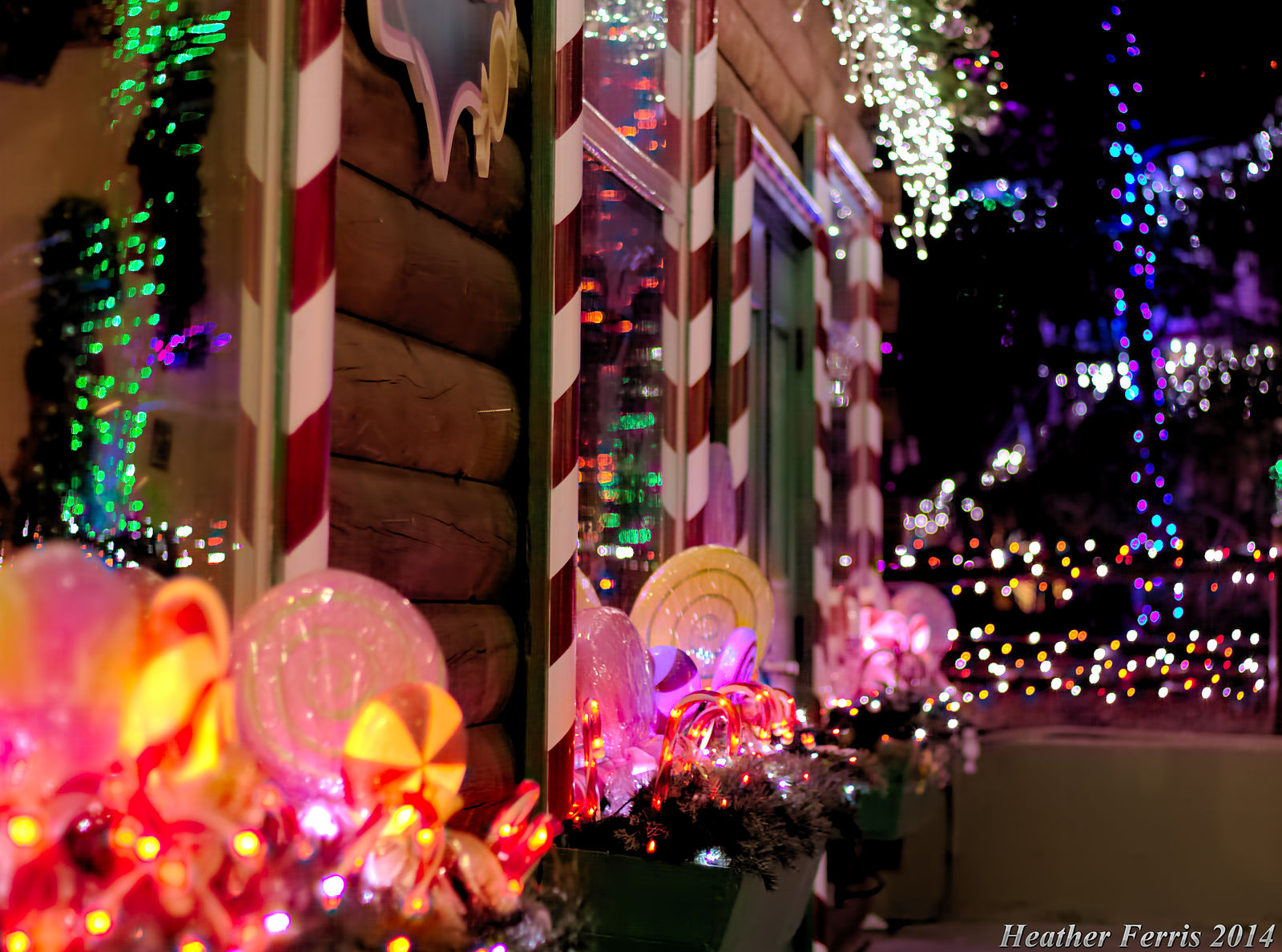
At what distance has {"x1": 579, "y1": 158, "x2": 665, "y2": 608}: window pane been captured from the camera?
312 cm

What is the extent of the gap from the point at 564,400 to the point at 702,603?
738mm

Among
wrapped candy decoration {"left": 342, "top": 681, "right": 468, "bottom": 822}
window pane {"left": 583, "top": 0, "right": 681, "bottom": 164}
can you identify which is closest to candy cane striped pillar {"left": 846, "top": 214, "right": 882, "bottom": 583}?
window pane {"left": 583, "top": 0, "right": 681, "bottom": 164}

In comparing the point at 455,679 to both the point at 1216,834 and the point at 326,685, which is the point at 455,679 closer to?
the point at 326,685

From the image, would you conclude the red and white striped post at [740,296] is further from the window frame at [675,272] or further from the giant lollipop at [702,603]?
the giant lollipop at [702,603]

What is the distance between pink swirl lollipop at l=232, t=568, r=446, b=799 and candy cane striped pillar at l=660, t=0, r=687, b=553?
2.07 metres

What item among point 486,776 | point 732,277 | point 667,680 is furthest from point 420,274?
point 732,277

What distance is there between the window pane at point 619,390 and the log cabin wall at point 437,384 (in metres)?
0.68

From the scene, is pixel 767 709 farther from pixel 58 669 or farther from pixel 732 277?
pixel 58 669

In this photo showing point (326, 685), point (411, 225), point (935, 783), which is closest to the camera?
point (326, 685)

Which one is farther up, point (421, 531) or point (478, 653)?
point (421, 531)

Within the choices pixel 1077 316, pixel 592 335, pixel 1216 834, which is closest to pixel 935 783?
pixel 1216 834

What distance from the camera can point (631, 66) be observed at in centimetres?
337

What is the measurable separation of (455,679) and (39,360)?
824 millimetres

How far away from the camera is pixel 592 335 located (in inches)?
123
